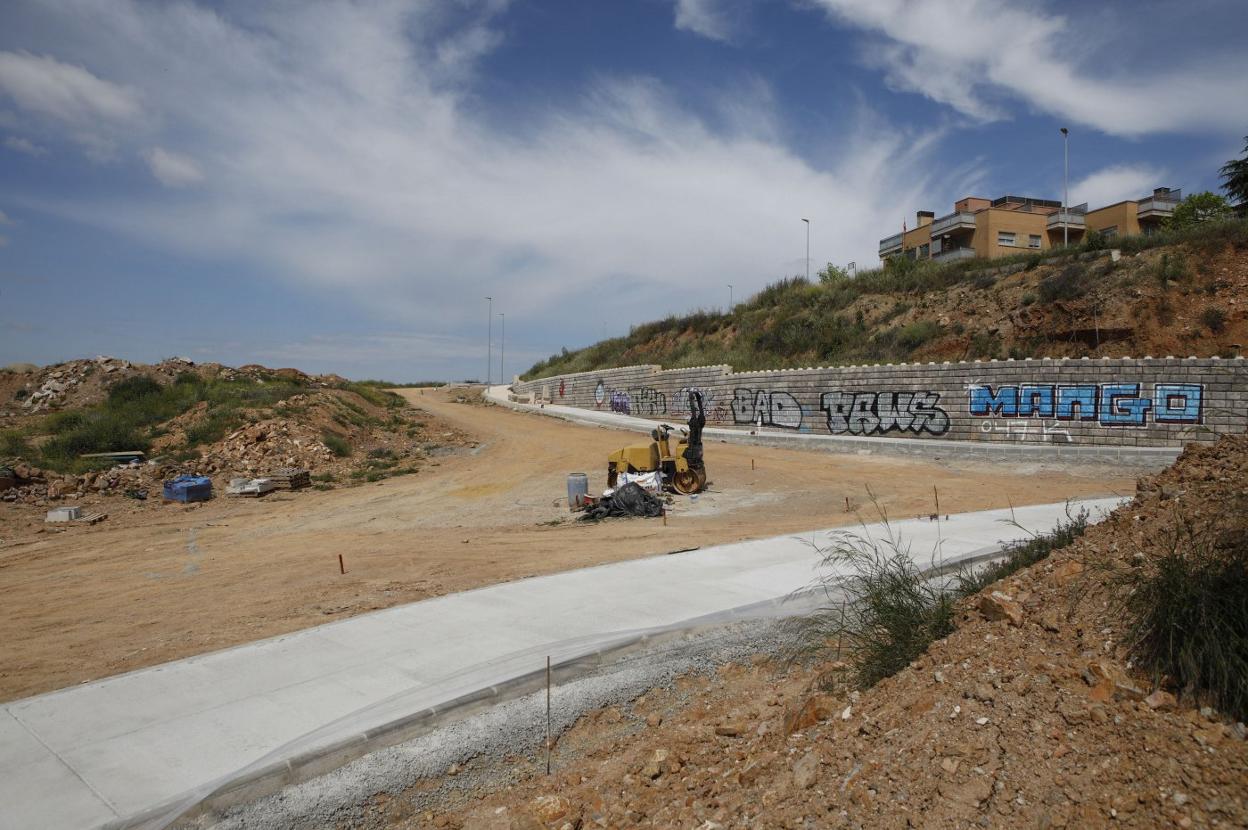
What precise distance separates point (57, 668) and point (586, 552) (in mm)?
6074

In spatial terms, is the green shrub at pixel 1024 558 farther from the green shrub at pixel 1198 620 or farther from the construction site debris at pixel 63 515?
the construction site debris at pixel 63 515

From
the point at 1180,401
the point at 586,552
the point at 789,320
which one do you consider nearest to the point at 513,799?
the point at 586,552

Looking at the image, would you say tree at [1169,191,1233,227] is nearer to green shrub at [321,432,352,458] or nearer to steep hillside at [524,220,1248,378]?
steep hillside at [524,220,1248,378]

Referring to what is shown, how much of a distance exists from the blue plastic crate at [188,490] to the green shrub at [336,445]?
5393mm

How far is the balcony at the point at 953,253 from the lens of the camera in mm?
46475

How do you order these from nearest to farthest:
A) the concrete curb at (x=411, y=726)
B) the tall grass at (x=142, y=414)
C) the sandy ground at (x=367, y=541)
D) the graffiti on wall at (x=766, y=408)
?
the concrete curb at (x=411, y=726) → the sandy ground at (x=367, y=541) → the tall grass at (x=142, y=414) → the graffiti on wall at (x=766, y=408)

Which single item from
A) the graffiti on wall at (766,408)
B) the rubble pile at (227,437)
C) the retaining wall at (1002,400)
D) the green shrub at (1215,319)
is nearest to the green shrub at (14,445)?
the rubble pile at (227,437)

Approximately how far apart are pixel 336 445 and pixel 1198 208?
5308 cm

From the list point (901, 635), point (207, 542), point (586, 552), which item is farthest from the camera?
point (207, 542)

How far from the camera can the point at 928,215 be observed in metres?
60.8

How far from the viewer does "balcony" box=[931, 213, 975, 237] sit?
5288cm

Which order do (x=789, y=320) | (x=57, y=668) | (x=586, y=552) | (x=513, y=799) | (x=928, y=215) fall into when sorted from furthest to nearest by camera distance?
(x=928, y=215) → (x=789, y=320) → (x=586, y=552) → (x=57, y=668) → (x=513, y=799)

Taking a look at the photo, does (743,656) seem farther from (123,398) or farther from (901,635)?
Result: (123,398)

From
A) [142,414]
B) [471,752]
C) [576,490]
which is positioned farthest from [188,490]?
[471,752]
